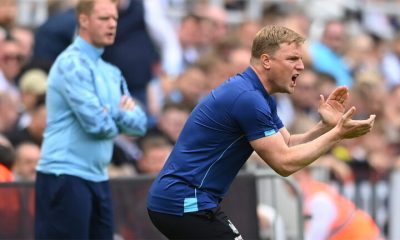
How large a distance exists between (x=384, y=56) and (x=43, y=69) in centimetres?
648

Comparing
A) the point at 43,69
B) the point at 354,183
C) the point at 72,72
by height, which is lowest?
the point at 354,183

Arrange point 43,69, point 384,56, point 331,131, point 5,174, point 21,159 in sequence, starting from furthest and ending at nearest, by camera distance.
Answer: point 384,56, point 43,69, point 21,159, point 5,174, point 331,131

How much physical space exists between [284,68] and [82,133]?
1920mm

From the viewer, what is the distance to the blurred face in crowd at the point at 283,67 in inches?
296

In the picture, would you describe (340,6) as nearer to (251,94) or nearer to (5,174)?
(5,174)

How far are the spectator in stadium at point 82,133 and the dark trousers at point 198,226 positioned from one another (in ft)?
4.50

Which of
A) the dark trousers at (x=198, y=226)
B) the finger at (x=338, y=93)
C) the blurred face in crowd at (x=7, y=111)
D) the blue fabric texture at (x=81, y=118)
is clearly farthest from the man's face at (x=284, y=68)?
the blurred face in crowd at (x=7, y=111)

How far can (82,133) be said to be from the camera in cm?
877

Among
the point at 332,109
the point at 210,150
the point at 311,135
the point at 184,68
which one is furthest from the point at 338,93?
the point at 184,68

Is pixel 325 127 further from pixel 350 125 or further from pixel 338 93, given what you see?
pixel 350 125

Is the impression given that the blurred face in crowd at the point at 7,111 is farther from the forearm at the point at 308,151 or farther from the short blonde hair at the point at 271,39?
the forearm at the point at 308,151

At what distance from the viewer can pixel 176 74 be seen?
13508 mm

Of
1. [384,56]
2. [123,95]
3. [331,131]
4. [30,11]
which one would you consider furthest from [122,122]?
[384,56]

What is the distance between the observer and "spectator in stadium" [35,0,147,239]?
8.66 metres
